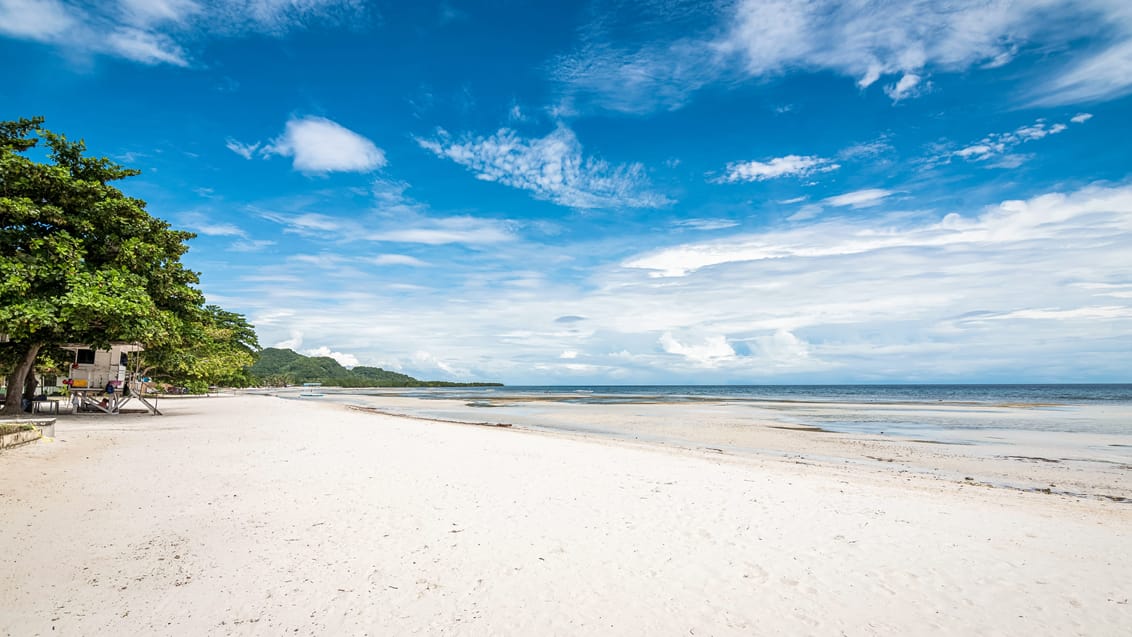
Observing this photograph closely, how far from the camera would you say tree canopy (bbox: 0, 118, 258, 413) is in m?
16.7

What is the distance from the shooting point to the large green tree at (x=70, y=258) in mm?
16688

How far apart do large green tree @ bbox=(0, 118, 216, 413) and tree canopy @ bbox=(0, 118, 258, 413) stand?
0.10ft

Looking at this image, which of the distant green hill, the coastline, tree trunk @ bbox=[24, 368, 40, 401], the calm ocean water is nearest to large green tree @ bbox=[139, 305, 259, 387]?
tree trunk @ bbox=[24, 368, 40, 401]

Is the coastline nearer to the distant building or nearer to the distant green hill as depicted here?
the distant building

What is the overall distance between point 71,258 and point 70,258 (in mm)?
24

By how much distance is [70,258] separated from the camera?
17.8 meters

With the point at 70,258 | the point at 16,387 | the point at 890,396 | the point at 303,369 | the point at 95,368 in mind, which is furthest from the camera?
the point at 303,369

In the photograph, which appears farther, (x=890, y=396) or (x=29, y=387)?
(x=890, y=396)

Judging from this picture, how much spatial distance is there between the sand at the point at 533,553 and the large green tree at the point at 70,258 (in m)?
7.56

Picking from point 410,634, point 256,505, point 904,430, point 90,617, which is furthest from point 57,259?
point 904,430

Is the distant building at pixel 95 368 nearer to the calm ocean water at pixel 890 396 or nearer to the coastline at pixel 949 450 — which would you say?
the coastline at pixel 949 450

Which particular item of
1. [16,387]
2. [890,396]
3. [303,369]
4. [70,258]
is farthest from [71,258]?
[303,369]

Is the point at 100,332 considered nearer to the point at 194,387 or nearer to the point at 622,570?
the point at 194,387

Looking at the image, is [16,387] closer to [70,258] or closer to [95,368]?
[95,368]
